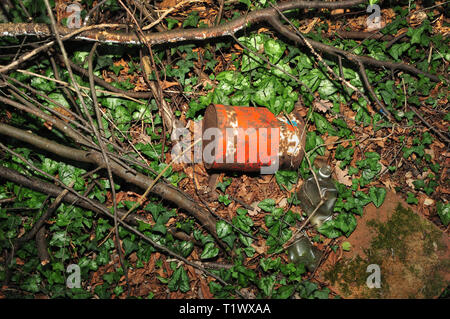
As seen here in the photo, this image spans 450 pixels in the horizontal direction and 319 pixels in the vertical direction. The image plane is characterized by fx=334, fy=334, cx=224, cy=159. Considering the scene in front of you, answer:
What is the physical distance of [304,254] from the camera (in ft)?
9.66

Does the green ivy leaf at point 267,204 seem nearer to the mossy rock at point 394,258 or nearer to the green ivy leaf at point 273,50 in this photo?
the mossy rock at point 394,258

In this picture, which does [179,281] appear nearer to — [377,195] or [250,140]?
[250,140]

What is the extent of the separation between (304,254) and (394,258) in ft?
2.45

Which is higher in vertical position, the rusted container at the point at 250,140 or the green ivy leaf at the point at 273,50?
the green ivy leaf at the point at 273,50

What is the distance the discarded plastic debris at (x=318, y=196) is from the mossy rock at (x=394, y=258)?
29 cm

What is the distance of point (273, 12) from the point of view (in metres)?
3.12

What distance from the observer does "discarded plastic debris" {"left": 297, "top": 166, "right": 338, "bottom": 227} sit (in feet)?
10.0

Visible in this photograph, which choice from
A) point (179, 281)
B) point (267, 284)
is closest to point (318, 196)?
point (267, 284)

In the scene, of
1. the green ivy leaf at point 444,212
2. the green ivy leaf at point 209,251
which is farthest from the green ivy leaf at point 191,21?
the green ivy leaf at point 444,212

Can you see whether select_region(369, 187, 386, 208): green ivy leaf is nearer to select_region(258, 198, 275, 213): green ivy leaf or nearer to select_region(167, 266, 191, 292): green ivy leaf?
select_region(258, 198, 275, 213): green ivy leaf

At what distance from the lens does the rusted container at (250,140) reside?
8.89 feet

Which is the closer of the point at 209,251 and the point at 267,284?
the point at 267,284

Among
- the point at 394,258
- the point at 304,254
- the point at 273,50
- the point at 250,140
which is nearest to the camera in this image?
the point at 250,140
